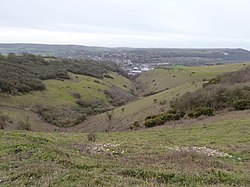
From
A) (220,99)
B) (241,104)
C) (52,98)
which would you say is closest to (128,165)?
(241,104)

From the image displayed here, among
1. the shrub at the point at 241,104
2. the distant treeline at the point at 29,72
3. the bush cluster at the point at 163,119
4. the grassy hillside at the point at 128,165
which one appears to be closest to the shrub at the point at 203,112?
the bush cluster at the point at 163,119

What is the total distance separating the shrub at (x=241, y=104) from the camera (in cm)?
2919

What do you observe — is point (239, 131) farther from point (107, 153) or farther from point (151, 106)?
point (151, 106)

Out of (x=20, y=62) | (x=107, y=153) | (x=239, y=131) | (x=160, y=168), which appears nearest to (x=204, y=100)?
(x=239, y=131)

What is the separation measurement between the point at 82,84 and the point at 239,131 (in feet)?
201

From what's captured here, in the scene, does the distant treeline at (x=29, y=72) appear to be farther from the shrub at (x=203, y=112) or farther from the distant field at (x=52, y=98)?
the shrub at (x=203, y=112)

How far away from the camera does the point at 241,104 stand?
29.4 m

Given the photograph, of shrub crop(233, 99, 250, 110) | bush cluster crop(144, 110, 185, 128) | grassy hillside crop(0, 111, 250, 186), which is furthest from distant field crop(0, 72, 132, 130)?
grassy hillside crop(0, 111, 250, 186)

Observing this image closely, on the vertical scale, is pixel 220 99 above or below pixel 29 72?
above

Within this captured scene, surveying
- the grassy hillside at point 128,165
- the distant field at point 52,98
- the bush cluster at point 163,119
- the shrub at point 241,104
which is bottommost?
the distant field at point 52,98

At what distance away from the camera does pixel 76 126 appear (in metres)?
47.9

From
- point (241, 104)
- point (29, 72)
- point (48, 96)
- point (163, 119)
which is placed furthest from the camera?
point (29, 72)

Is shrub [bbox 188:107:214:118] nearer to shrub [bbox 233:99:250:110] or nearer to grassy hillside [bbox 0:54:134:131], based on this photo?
shrub [bbox 233:99:250:110]

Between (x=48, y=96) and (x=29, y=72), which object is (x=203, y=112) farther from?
(x=29, y=72)
